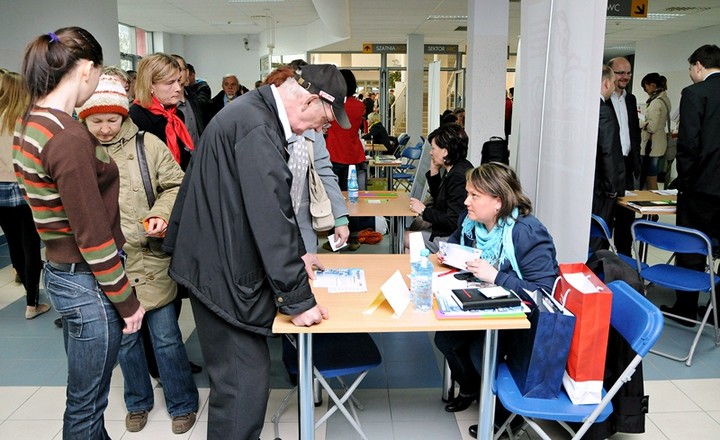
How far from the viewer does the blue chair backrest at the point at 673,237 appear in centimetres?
334

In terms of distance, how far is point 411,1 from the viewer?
881 cm

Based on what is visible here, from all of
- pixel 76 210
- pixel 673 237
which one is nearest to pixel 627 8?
pixel 673 237

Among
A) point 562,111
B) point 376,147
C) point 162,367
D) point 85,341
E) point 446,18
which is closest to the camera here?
point 85,341

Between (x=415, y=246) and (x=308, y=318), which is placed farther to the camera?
(x=415, y=246)

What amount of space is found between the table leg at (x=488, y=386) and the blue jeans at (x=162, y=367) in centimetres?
137

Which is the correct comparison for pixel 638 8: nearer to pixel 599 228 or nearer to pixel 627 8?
pixel 627 8

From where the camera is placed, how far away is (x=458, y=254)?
8.50ft

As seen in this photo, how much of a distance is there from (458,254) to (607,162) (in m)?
2.01

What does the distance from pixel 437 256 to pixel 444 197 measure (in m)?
0.88

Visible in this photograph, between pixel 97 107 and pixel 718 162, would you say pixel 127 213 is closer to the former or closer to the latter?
pixel 97 107

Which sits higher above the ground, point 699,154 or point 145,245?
point 699,154

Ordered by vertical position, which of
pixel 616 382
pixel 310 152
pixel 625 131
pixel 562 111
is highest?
pixel 562 111

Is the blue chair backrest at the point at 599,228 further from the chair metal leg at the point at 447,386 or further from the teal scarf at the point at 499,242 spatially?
the chair metal leg at the point at 447,386

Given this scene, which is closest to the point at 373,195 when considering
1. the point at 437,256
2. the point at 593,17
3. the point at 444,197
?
the point at 444,197
